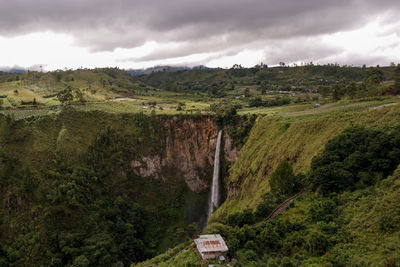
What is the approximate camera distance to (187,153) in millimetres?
60375

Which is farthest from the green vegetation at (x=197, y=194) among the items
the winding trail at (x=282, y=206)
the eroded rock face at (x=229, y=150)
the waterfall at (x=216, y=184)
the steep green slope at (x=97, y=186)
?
→ the waterfall at (x=216, y=184)

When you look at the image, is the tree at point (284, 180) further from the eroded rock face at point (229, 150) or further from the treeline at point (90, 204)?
the eroded rock face at point (229, 150)

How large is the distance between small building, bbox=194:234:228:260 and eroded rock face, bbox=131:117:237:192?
33.7 metres

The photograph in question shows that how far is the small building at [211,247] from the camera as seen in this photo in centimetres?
2369

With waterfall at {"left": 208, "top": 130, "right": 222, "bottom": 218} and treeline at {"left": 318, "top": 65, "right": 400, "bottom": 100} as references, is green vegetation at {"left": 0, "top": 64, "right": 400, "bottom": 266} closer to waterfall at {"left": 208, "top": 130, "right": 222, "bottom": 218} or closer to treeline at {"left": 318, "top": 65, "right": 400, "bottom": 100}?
treeline at {"left": 318, "top": 65, "right": 400, "bottom": 100}

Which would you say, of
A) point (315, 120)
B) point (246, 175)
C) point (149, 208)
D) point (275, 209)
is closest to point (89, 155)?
point (149, 208)

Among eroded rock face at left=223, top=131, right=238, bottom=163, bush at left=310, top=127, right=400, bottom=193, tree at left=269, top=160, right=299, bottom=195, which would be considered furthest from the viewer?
eroded rock face at left=223, top=131, right=238, bottom=163

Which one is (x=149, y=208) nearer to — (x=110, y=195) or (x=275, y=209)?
(x=110, y=195)

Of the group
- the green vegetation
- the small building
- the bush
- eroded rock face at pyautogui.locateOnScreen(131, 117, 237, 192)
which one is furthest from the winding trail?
eroded rock face at pyautogui.locateOnScreen(131, 117, 237, 192)

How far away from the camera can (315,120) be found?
37469 millimetres

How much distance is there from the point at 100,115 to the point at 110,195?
20.0 metres

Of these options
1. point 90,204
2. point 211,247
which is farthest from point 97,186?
point 211,247

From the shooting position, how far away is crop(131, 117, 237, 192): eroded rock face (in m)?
58.8

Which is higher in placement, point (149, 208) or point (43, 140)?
point (43, 140)
